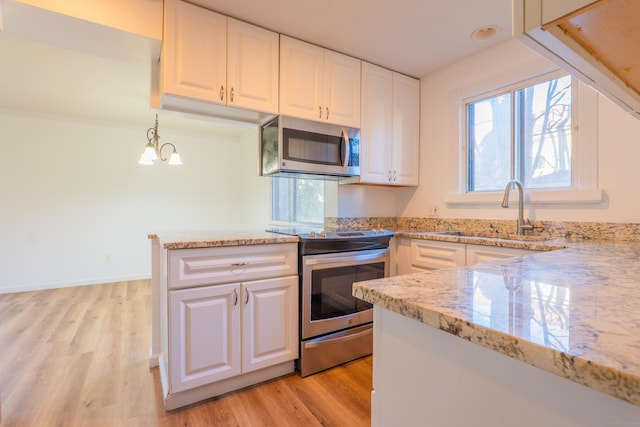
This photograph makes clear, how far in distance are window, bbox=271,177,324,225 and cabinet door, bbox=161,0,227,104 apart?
1571 mm

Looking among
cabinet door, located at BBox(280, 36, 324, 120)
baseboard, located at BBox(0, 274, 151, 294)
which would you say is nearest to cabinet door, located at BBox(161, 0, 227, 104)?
cabinet door, located at BBox(280, 36, 324, 120)

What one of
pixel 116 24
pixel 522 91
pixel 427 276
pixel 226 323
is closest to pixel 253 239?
pixel 226 323

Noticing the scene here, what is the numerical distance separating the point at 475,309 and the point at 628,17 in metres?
0.47

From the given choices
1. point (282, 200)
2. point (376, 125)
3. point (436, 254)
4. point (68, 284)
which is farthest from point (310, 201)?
point (68, 284)

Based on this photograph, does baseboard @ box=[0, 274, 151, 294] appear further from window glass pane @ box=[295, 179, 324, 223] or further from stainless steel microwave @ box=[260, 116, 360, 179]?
stainless steel microwave @ box=[260, 116, 360, 179]

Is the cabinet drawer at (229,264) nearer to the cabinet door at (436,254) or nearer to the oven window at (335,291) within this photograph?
the oven window at (335,291)

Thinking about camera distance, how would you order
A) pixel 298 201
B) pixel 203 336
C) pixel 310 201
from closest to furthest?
1. pixel 203 336
2. pixel 310 201
3. pixel 298 201

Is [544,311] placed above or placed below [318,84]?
below

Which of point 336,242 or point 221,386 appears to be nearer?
point 221,386

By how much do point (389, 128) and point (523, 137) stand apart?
103 centimetres

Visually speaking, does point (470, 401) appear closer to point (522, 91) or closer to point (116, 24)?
point (116, 24)

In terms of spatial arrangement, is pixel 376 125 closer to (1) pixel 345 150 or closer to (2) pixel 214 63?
(1) pixel 345 150

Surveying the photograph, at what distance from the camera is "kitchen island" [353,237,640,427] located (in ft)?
1.14

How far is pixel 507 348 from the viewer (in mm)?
394
